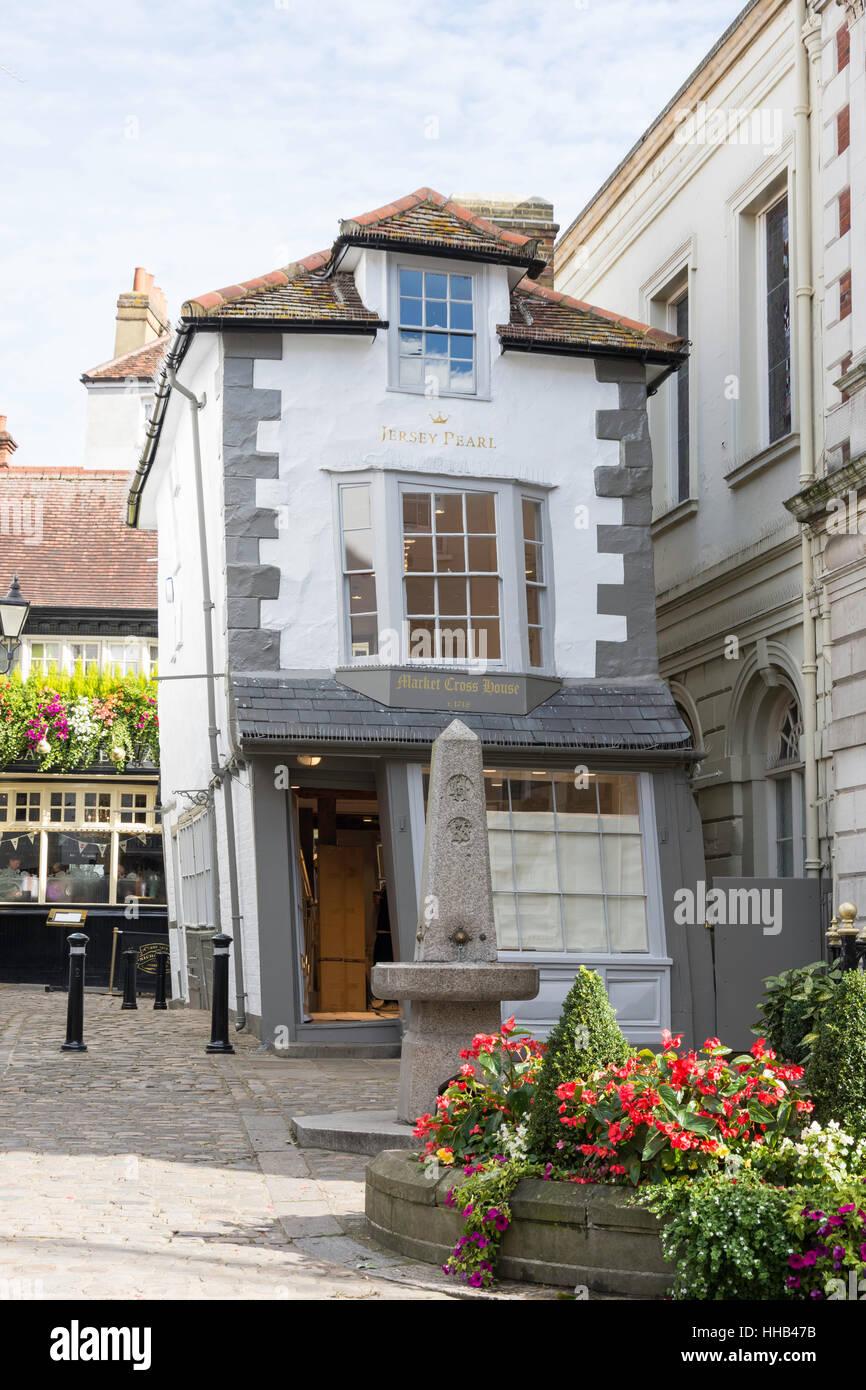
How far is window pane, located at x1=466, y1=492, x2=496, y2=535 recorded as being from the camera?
1588 cm

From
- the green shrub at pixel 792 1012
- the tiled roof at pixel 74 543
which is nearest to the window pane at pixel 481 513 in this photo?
the green shrub at pixel 792 1012

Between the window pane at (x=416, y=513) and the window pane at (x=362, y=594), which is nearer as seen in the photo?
the window pane at (x=362, y=594)

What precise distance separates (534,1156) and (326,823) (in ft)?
42.6

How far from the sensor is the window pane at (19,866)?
27.2 meters

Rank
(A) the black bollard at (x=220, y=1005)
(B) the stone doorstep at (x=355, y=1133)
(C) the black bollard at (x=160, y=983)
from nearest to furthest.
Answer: (B) the stone doorstep at (x=355, y=1133)
(A) the black bollard at (x=220, y=1005)
(C) the black bollard at (x=160, y=983)

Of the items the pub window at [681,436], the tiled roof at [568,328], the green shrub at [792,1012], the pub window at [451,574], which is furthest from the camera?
the pub window at [681,436]

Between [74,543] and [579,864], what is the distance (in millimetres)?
17541

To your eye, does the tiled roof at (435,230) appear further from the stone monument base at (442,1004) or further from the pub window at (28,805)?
the pub window at (28,805)

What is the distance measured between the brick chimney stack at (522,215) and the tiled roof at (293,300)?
14.5ft

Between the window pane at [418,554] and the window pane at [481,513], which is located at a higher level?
the window pane at [481,513]

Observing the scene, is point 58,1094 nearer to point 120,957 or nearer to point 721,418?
point 721,418

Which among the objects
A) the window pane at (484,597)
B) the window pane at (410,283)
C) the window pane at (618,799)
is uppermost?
the window pane at (410,283)

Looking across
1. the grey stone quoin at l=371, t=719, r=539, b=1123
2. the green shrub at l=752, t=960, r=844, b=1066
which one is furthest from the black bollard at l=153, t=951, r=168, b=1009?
the green shrub at l=752, t=960, r=844, b=1066
